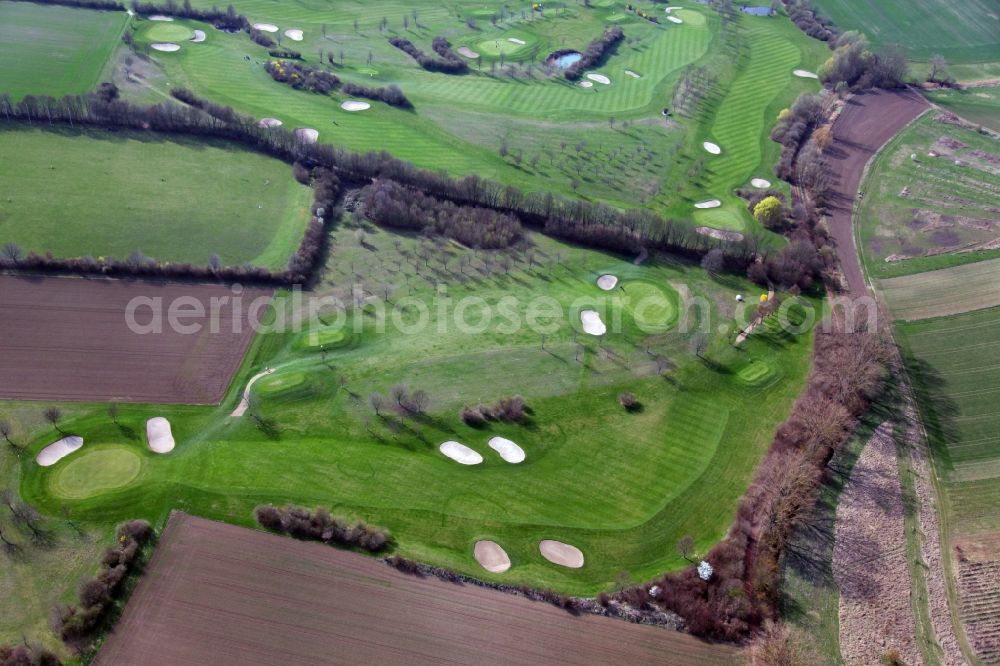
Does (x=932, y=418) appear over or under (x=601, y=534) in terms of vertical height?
over

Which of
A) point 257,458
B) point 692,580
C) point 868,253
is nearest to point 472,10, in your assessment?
point 868,253

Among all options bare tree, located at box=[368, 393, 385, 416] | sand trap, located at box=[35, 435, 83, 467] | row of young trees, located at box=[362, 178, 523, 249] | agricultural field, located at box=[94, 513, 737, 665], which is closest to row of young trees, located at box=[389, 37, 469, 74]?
row of young trees, located at box=[362, 178, 523, 249]

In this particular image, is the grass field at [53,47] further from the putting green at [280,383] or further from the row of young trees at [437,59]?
the putting green at [280,383]

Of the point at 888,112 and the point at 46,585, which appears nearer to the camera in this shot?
the point at 46,585

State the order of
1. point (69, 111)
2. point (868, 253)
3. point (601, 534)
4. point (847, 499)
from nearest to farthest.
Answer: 1. point (601, 534)
2. point (847, 499)
3. point (868, 253)
4. point (69, 111)

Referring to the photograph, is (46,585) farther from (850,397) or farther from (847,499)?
(850,397)

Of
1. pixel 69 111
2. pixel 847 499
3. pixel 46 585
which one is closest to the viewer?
pixel 46 585

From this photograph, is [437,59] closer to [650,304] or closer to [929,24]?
[650,304]

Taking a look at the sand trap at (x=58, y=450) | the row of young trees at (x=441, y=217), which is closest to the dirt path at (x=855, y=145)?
the row of young trees at (x=441, y=217)

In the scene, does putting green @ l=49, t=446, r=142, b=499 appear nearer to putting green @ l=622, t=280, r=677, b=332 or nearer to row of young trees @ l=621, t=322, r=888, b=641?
row of young trees @ l=621, t=322, r=888, b=641
